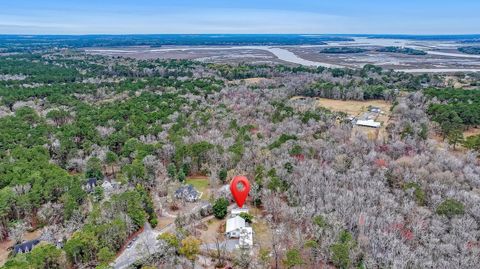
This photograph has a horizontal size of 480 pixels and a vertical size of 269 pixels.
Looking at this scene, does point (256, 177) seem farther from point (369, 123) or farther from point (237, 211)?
point (369, 123)

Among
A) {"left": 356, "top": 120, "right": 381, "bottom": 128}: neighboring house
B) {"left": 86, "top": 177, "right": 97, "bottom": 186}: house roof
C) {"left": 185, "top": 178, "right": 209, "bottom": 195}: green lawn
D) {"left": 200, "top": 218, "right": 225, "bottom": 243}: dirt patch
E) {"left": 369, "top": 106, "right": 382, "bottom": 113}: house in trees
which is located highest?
{"left": 369, "top": 106, "right": 382, "bottom": 113}: house in trees

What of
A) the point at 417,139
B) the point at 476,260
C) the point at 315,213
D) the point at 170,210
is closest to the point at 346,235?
the point at 315,213

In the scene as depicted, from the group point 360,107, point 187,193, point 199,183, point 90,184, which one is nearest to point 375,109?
point 360,107

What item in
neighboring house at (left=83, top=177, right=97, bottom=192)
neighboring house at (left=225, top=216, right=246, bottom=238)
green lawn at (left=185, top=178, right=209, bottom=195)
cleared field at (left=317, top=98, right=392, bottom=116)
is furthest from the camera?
cleared field at (left=317, top=98, right=392, bottom=116)

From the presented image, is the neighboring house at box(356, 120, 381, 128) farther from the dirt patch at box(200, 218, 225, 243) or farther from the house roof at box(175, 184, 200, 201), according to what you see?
the dirt patch at box(200, 218, 225, 243)

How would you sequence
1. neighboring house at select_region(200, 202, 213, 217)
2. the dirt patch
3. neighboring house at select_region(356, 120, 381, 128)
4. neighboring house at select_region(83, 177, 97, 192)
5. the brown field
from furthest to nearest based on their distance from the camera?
neighboring house at select_region(356, 120, 381, 128) < the brown field < neighboring house at select_region(83, 177, 97, 192) < neighboring house at select_region(200, 202, 213, 217) < the dirt patch

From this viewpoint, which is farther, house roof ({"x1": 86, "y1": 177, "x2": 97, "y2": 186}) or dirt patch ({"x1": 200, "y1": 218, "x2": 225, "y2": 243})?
house roof ({"x1": 86, "y1": 177, "x2": 97, "y2": 186})

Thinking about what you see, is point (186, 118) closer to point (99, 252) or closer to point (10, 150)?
point (10, 150)

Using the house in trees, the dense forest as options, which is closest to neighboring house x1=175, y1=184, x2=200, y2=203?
the dense forest
